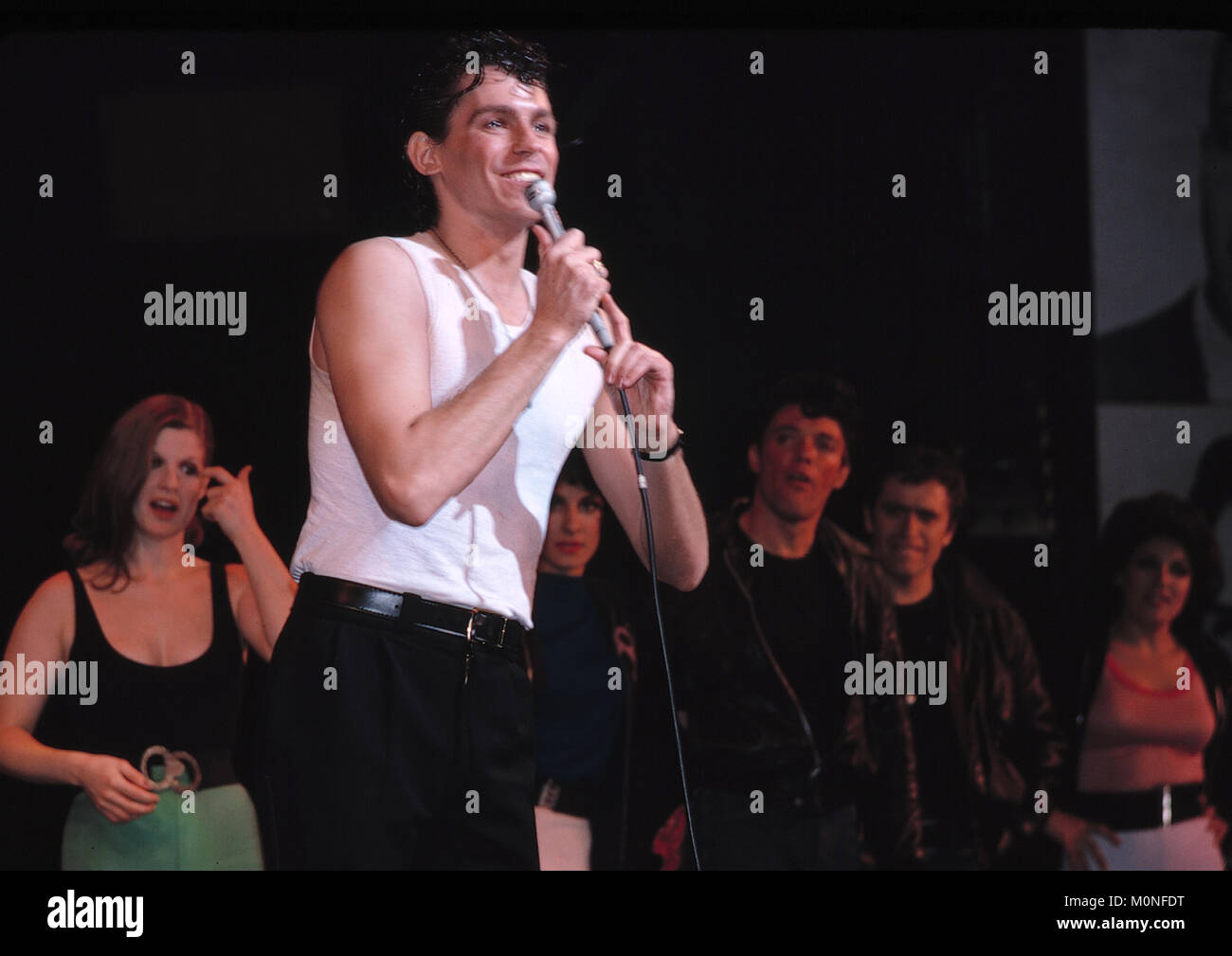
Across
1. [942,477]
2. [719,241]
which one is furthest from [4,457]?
[942,477]

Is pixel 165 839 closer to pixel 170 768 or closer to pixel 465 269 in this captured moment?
pixel 170 768

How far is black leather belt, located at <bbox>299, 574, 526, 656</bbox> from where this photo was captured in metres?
1.62

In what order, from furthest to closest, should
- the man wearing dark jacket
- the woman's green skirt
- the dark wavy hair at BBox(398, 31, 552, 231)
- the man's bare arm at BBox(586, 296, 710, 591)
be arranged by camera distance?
the man wearing dark jacket
the woman's green skirt
the dark wavy hair at BBox(398, 31, 552, 231)
the man's bare arm at BBox(586, 296, 710, 591)

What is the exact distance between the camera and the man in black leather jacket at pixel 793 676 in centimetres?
250

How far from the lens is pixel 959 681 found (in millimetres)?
2633

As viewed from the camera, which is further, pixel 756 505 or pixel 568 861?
pixel 756 505

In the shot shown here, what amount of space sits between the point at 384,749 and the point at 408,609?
195 millimetres

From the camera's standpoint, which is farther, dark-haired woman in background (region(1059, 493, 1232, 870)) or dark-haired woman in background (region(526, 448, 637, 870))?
dark-haired woman in background (region(1059, 493, 1232, 870))

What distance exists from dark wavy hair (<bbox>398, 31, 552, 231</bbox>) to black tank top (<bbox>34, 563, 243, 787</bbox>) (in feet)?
3.34

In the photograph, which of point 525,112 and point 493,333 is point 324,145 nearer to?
point 525,112

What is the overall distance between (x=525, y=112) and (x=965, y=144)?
1169mm

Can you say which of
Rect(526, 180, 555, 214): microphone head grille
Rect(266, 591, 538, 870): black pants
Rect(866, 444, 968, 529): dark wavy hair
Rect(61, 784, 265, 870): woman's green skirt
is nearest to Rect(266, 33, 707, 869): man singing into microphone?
Rect(266, 591, 538, 870): black pants

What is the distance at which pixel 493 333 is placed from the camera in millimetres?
1819

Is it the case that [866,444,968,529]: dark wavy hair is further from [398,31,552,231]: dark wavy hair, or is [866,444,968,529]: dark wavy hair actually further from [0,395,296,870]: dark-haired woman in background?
[0,395,296,870]: dark-haired woman in background
